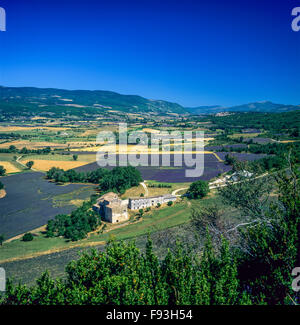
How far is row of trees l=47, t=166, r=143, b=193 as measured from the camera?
5253cm

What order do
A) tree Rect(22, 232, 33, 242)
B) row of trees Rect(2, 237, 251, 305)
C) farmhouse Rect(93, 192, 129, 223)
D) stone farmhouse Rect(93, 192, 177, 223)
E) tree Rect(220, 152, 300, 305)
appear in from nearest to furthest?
1. row of trees Rect(2, 237, 251, 305)
2. tree Rect(220, 152, 300, 305)
3. tree Rect(22, 232, 33, 242)
4. farmhouse Rect(93, 192, 129, 223)
5. stone farmhouse Rect(93, 192, 177, 223)

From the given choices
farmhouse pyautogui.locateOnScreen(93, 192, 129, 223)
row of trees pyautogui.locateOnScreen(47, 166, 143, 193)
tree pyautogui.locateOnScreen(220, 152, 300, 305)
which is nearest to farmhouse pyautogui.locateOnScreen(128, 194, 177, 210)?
farmhouse pyautogui.locateOnScreen(93, 192, 129, 223)

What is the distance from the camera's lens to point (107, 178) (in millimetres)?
53438

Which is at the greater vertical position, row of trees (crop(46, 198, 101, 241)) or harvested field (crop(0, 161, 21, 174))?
harvested field (crop(0, 161, 21, 174))

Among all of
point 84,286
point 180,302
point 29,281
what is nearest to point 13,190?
point 29,281

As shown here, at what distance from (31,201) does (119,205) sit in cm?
1859

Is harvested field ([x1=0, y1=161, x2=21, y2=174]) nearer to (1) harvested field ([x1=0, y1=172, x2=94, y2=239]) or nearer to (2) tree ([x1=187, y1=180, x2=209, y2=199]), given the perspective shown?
(1) harvested field ([x1=0, y1=172, x2=94, y2=239])

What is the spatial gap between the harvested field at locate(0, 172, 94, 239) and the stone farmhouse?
5790mm

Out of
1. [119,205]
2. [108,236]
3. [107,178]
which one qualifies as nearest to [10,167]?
[107,178]

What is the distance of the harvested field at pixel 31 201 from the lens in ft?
121

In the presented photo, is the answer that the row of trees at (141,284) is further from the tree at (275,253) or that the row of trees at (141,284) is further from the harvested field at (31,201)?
the harvested field at (31,201)
